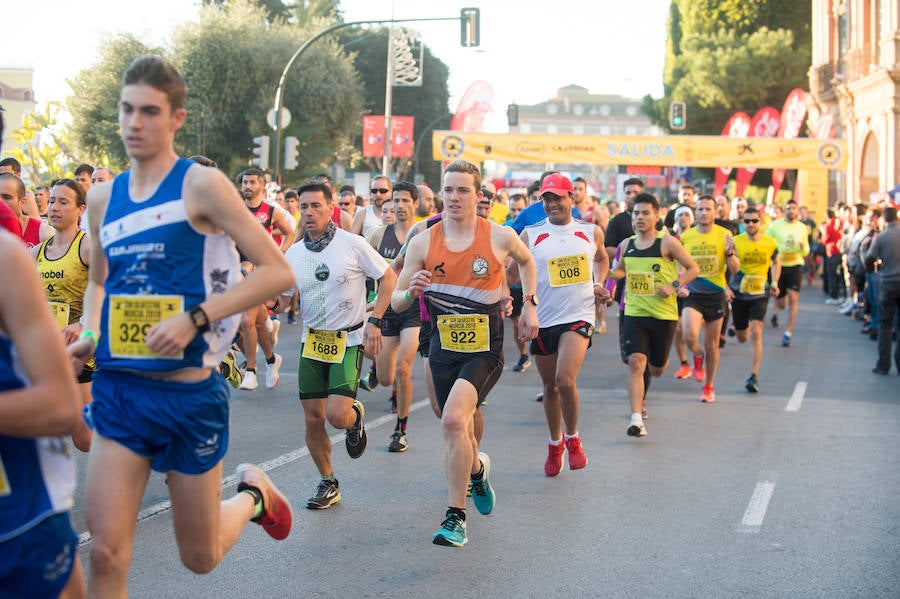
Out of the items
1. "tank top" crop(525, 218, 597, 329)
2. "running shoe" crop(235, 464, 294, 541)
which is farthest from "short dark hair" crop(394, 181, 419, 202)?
"running shoe" crop(235, 464, 294, 541)

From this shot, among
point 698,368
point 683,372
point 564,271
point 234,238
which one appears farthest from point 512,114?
point 234,238

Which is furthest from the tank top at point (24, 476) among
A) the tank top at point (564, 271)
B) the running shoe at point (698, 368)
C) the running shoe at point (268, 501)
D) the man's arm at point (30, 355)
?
the running shoe at point (698, 368)

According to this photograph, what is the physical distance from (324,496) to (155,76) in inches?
146

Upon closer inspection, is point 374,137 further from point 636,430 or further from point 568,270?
point 568,270

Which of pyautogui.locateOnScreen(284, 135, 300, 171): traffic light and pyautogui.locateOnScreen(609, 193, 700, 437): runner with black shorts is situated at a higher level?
pyautogui.locateOnScreen(284, 135, 300, 171): traffic light

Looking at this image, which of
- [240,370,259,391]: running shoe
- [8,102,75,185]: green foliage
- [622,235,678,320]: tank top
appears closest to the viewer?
[622,235,678,320]: tank top

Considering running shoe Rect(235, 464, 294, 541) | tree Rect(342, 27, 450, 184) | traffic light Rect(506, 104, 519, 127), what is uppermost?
tree Rect(342, 27, 450, 184)

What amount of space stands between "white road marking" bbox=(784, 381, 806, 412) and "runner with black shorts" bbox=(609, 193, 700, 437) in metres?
1.94

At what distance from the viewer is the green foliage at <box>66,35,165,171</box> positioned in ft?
127

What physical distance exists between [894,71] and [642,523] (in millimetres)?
34230

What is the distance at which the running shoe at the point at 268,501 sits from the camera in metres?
4.52

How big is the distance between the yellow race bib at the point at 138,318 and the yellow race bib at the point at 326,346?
328 centimetres

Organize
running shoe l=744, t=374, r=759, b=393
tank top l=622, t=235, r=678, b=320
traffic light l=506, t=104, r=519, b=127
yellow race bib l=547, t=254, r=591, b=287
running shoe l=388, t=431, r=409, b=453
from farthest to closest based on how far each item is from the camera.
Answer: traffic light l=506, t=104, r=519, b=127
running shoe l=744, t=374, r=759, b=393
tank top l=622, t=235, r=678, b=320
running shoe l=388, t=431, r=409, b=453
yellow race bib l=547, t=254, r=591, b=287

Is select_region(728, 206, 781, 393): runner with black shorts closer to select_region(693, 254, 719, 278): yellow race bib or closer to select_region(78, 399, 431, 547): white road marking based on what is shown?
select_region(693, 254, 719, 278): yellow race bib
